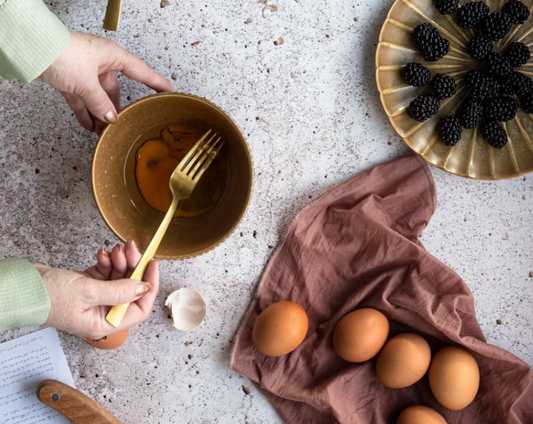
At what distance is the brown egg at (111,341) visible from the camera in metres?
0.88

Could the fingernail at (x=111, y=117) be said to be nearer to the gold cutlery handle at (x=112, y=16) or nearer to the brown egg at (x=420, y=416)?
the gold cutlery handle at (x=112, y=16)

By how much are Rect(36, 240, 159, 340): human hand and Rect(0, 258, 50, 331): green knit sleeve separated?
0.01 m

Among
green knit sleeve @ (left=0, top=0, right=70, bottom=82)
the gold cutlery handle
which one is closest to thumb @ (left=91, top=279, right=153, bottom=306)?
green knit sleeve @ (left=0, top=0, right=70, bottom=82)

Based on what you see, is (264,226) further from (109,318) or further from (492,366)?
(492,366)

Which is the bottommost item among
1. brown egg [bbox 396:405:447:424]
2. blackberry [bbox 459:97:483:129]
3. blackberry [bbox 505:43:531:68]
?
brown egg [bbox 396:405:447:424]

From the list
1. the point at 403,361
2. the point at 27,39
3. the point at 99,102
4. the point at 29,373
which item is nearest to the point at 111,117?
the point at 99,102

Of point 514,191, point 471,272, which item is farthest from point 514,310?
point 514,191

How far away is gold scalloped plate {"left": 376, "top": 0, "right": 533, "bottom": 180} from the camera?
89cm

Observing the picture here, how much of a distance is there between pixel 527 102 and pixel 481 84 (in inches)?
3.6

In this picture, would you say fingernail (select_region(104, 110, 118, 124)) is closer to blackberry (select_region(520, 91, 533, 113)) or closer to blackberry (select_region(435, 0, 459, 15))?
blackberry (select_region(435, 0, 459, 15))

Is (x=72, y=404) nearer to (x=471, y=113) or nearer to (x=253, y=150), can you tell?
(x=253, y=150)

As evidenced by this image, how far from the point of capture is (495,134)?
2.92ft

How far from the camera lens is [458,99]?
3.03 feet

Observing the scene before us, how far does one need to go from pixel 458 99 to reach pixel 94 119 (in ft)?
Answer: 2.08
